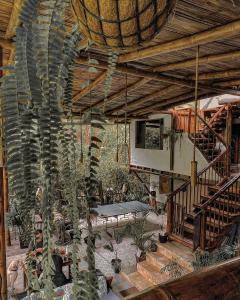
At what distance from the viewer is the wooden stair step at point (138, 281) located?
19.5 feet

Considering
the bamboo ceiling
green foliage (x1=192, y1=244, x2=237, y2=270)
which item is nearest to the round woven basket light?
the bamboo ceiling

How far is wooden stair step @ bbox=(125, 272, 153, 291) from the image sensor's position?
19.5 ft

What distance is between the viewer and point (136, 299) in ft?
2.48

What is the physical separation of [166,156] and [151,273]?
183 inches

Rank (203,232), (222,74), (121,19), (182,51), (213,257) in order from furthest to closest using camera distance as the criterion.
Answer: (203,232)
(213,257)
(222,74)
(182,51)
(121,19)

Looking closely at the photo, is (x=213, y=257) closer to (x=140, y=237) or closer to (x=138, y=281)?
(x=138, y=281)

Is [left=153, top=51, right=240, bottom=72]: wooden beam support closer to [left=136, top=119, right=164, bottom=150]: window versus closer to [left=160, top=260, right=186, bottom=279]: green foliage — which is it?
[left=160, top=260, right=186, bottom=279]: green foliage

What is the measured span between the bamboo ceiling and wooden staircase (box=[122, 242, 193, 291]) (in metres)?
3.85

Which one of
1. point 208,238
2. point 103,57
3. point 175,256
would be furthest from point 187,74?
point 175,256

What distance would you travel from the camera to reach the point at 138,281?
6.15 metres

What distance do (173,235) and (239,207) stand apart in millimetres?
2015

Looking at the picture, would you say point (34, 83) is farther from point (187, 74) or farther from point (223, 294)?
point (187, 74)

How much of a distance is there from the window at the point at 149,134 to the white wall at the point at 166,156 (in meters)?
0.20

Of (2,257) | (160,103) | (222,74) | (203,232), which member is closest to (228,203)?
(203,232)
